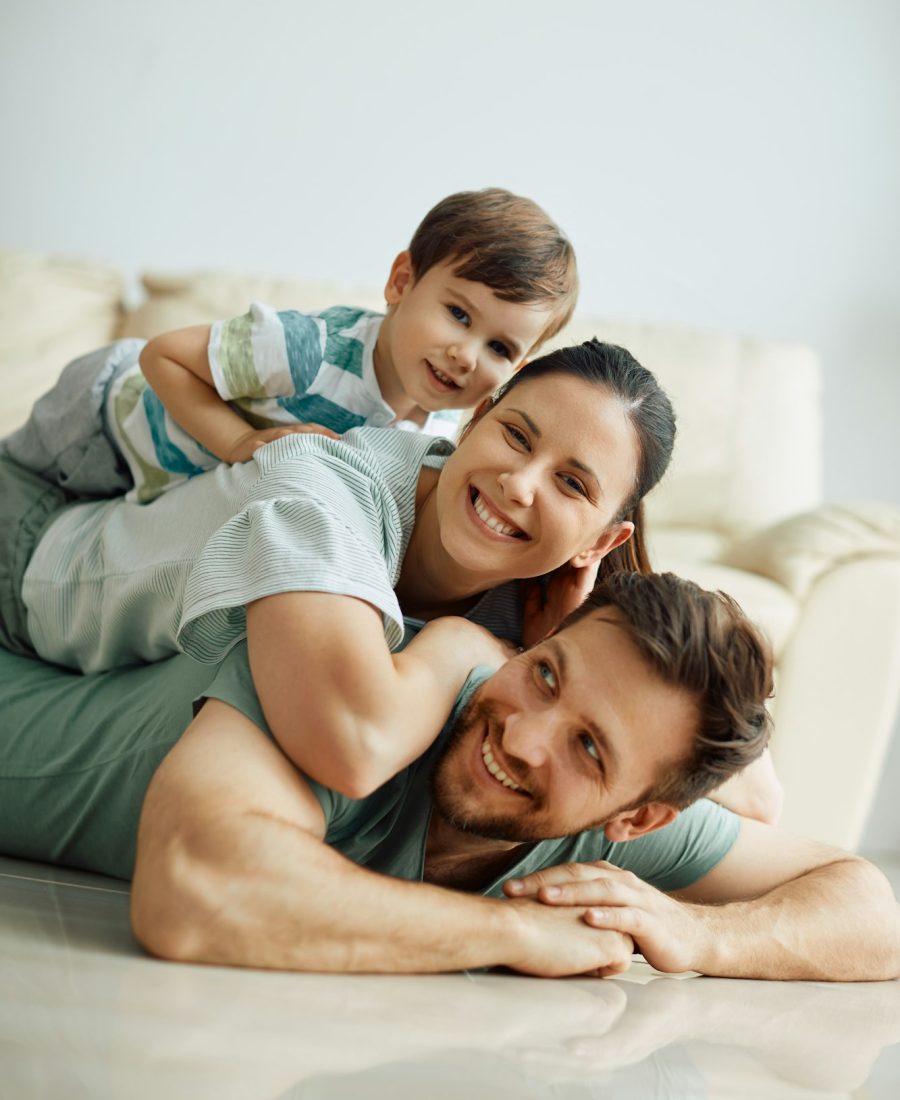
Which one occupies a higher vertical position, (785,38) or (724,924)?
(785,38)

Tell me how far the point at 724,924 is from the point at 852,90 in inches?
134

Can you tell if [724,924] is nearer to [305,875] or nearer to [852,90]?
[305,875]

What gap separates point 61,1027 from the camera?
905 millimetres

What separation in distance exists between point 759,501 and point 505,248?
1838mm

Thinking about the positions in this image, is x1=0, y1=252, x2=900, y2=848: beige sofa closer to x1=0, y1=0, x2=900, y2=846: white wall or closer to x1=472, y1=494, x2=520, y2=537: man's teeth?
x1=0, y1=0, x2=900, y2=846: white wall

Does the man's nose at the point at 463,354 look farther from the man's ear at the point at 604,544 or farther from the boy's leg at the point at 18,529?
the boy's leg at the point at 18,529

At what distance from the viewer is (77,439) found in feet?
6.82

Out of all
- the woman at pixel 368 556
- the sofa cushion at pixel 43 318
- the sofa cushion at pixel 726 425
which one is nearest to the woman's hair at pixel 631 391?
the woman at pixel 368 556

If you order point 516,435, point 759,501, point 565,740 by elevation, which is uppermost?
point 516,435

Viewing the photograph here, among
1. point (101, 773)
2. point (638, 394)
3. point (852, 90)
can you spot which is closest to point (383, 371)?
point (638, 394)

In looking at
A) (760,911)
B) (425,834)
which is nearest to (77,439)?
(425,834)

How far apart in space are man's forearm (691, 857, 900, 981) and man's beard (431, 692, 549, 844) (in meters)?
0.29

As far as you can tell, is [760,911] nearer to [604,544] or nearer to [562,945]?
[562,945]

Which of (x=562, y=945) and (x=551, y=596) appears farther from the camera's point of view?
(x=551, y=596)
